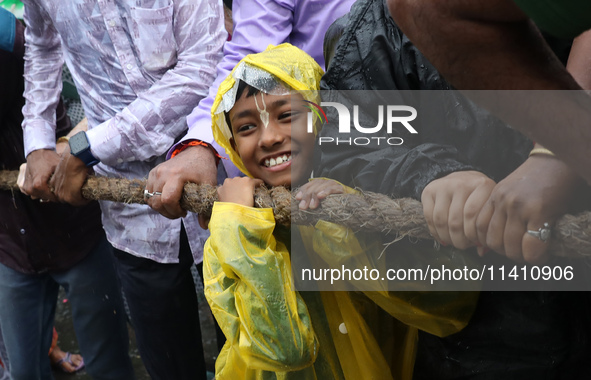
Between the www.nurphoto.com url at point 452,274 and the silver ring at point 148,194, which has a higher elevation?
the www.nurphoto.com url at point 452,274

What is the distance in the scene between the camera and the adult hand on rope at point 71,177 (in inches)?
89.3

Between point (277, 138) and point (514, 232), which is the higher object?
point (514, 232)

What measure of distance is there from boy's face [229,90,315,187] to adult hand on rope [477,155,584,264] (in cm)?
79

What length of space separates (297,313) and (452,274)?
0.39 m

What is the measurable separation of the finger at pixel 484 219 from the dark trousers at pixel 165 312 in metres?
1.45

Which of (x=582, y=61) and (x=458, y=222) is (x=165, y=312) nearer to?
(x=458, y=222)

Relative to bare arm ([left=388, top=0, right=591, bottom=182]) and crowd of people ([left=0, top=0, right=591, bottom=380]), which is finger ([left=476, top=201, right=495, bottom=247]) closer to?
crowd of people ([left=0, top=0, right=591, bottom=380])

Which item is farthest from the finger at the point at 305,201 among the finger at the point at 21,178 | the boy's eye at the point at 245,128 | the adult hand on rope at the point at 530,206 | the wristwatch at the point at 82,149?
the finger at the point at 21,178

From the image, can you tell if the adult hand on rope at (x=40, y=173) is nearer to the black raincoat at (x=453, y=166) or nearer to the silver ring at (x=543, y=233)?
the black raincoat at (x=453, y=166)

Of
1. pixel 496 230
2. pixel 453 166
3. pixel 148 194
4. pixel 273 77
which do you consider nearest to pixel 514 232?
pixel 496 230

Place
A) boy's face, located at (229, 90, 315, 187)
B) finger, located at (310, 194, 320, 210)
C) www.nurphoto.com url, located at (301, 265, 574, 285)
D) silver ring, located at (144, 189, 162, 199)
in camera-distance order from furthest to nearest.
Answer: silver ring, located at (144, 189, 162, 199) < boy's face, located at (229, 90, 315, 187) < finger, located at (310, 194, 320, 210) < www.nurphoto.com url, located at (301, 265, 574, 285)

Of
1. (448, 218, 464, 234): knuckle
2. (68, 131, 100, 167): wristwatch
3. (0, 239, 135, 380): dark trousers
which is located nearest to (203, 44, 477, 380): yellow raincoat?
(448, 218, 464, 234): knuckle

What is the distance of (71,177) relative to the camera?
7.47ft

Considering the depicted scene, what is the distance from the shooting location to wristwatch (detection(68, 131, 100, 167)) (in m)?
2.24
